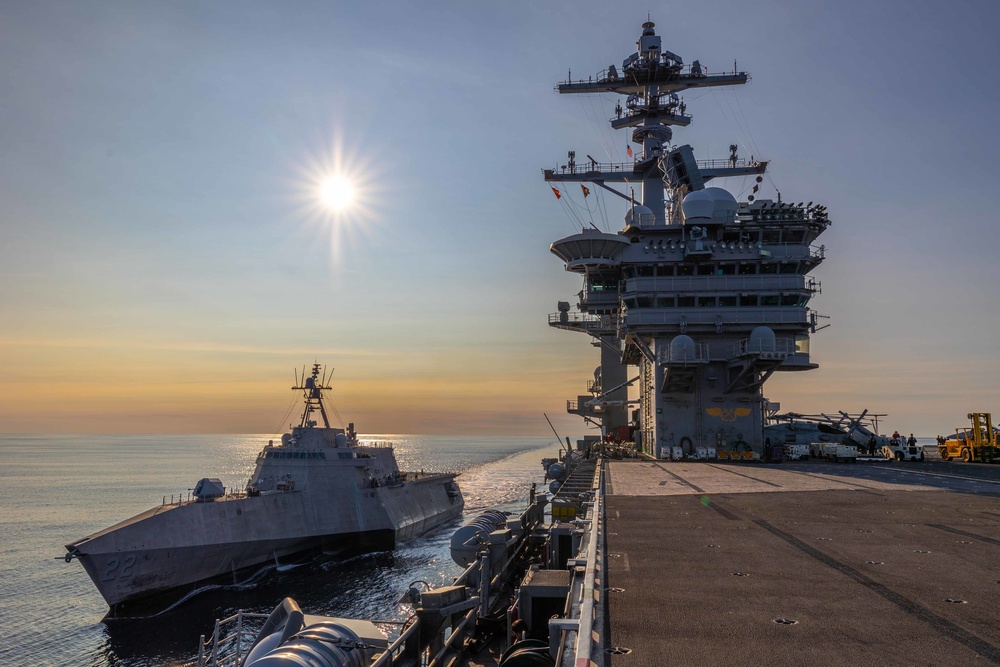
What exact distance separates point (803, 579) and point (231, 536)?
94.0ft

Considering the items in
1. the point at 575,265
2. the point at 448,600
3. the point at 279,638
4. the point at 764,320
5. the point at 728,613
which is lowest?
the point at 279,638

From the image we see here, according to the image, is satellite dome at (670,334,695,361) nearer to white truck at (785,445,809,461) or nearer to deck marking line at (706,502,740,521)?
white truck at (785,445,809,461)

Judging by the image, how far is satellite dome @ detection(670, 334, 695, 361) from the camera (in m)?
36.8

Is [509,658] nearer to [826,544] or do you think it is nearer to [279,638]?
[279,638]

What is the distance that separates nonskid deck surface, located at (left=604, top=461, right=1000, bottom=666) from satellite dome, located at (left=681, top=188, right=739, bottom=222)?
2369 centimetres

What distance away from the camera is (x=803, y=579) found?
931 centimetres

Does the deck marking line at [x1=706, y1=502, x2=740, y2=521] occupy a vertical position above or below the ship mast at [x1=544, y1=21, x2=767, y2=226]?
below

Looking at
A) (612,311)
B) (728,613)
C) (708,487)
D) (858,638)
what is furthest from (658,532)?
(612,311)

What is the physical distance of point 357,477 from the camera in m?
39.2

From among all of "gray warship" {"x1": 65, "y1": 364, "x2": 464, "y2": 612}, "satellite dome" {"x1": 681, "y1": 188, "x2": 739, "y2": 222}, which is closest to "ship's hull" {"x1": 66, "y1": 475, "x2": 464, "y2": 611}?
"gray warship" {"x1": 65, "y1": 364, "x2": 464, "y2": 612}

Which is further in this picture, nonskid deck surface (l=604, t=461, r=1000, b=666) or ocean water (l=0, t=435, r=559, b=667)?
ocean water (l=0, t=435, r=559, b=667)

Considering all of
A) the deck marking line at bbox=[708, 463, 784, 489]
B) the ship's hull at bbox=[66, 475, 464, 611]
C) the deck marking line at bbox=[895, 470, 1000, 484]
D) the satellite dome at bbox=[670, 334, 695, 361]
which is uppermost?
the satellite dome at bbox=[670, 334, 695, 361]

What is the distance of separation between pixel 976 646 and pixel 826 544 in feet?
18.9

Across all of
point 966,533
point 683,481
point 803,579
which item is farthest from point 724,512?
point 683,481
